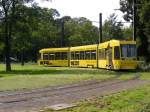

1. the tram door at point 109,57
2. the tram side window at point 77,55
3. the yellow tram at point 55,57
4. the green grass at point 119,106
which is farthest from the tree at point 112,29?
the green grass at point 119,106

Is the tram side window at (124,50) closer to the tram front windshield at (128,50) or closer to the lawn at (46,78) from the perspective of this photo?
the tram front windshield at (128,50)

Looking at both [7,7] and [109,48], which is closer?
[109,48]

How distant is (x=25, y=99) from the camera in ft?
69.8

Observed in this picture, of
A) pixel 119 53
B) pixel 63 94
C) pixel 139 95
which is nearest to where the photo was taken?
pixel 139 95

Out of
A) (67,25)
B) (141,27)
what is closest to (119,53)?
(141,27)

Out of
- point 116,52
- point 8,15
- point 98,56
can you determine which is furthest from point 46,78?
point 8,15

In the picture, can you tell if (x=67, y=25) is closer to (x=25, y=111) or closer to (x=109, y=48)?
(x=109, y=48)

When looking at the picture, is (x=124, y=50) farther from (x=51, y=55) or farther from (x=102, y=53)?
(x=51, y=55)

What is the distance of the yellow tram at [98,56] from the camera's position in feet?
159

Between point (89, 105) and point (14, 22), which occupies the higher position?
point (14, 22)

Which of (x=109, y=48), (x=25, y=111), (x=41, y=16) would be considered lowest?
(x=25, y=111)

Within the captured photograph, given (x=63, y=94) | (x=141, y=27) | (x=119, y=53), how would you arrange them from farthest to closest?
(x=141, y=27), (x=119, y=53), (x=63, y=94)

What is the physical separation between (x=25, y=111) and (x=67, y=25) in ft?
456

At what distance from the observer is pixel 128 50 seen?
4856 cm
